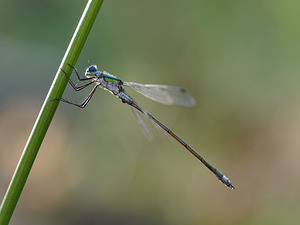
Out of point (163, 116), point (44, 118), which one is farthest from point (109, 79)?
point (163, 116)

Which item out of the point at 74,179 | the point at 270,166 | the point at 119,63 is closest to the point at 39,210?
the point at 74,179

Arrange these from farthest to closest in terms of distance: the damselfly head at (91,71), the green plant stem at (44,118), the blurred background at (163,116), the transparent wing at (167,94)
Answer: the blurred background at (163,116)
the transparent wing at (167,94)
the damselfly head at (91,71)
the green plant stem at (44,118)

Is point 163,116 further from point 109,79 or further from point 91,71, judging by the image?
point 91,71

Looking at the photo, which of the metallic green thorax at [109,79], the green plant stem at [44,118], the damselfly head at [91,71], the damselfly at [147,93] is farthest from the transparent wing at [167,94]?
the green plant stem at [44,118]

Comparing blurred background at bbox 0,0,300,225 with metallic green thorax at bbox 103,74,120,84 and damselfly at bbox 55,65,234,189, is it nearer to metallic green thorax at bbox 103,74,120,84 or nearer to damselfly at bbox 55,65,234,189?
damselfly at bbox 55,65,234,189

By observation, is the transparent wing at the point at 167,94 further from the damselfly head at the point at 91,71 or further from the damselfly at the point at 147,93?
the damselfly head at the point at 91,71

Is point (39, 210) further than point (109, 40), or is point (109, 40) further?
point (109, 40)

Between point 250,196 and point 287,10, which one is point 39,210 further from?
point 287,10
